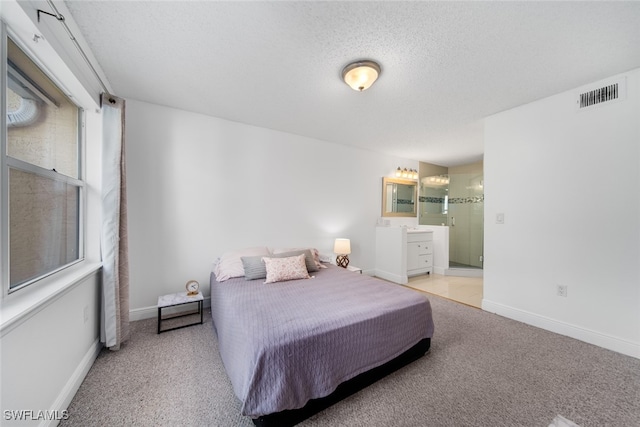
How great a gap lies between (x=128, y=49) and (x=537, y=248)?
14.3ft

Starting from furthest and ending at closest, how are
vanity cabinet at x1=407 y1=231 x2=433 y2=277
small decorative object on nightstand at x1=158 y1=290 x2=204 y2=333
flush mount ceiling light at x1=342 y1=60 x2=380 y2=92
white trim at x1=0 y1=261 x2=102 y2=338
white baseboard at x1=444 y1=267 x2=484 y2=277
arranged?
white baseboard at x1=444 y1=267 x2=484 y2=277 < vanity cabinet at x1=407 y1=231 x2=433 y2=277 < small decorative object on nightstand at x1=158 y1=290 x2=204 y2=333 < flush mount ceiling light at x1=342 y1=60 x2=380 y2=92 < white trim at x1=0 y1=261 x2=102 y2=338

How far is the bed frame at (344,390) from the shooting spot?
1.25 meters

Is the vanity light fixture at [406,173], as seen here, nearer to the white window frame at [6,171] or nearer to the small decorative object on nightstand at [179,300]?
the small decorative object on nightstand at [179,300]

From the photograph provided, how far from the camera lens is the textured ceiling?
1430 mm

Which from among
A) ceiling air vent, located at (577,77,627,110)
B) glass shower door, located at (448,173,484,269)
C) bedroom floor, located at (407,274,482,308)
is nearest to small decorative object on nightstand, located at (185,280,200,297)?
bedroom floor, located at (407,274,482,308)

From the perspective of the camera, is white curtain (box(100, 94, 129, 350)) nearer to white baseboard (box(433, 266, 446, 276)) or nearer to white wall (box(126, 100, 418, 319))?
white wall (box(126, 100, 418, 319))

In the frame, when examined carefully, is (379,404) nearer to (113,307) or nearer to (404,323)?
(404,323)

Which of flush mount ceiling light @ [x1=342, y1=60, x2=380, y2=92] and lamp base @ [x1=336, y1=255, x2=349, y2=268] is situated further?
lamp base @ [x1=336, y1=255, x2=349, y2=268]

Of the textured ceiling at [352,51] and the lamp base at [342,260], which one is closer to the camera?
the textured ceiling at [352,51]

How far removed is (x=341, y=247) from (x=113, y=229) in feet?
9.06

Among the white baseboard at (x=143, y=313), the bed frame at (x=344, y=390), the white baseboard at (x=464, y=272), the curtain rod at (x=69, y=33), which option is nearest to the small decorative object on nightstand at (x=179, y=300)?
the white baseboard at (x=143, y=313)

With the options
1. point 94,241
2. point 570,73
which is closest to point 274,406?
point 94,241

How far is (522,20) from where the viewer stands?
1.47 m

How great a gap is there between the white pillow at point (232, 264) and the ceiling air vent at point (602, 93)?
3692 mm
